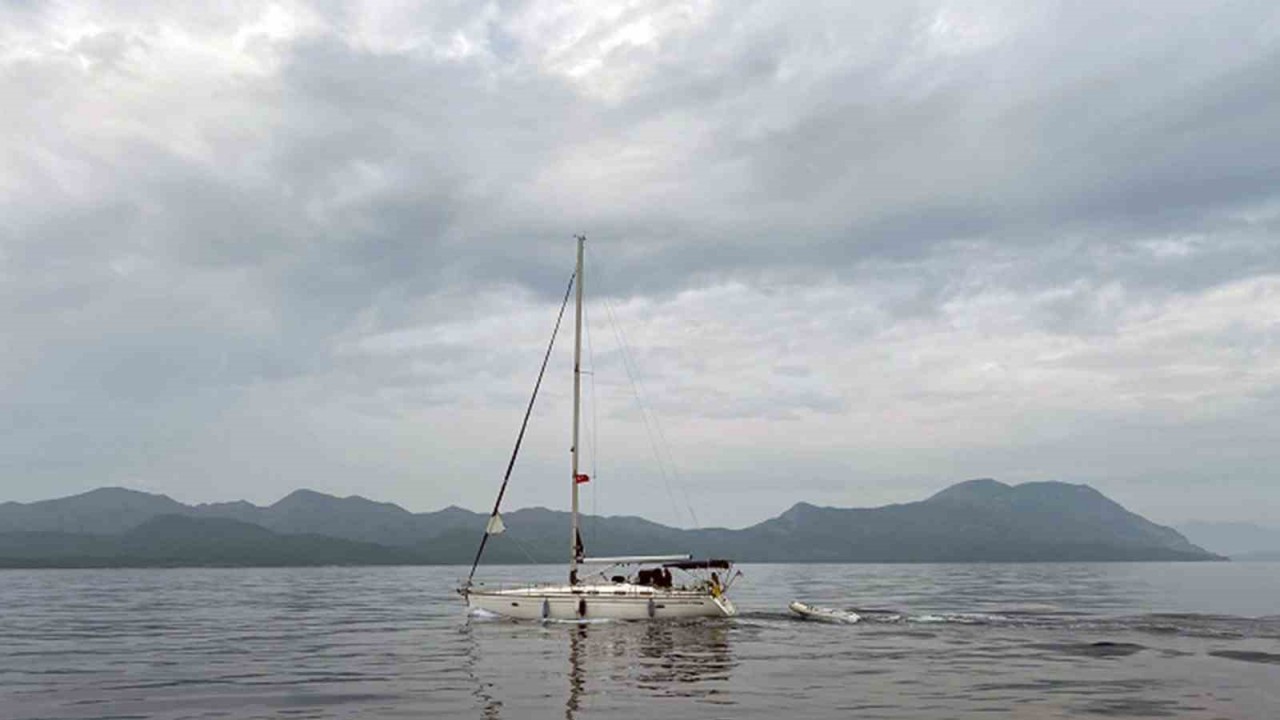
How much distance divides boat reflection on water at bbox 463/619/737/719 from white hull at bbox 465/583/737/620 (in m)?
0.71

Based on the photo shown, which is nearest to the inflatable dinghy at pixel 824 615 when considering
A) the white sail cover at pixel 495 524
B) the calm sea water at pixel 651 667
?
the calm sea water at pixel 651 667

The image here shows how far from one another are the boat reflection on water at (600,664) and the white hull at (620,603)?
0.71m

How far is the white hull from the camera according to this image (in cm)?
6344

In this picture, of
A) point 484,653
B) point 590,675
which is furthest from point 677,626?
point 590,675

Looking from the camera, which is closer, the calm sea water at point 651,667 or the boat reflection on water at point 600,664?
the calm sea water at point 651,667

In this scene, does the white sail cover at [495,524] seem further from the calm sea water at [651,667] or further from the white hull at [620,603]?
the calm sea water at [651,667]

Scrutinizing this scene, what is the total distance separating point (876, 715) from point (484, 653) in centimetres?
2424

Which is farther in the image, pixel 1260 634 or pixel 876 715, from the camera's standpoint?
pixel 1260 634

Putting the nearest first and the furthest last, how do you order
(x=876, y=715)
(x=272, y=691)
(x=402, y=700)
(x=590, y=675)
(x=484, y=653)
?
(x=876, y=715), (x=402, y=700), (x=272, y=691), (x=590, y=675), (x=484, y=653)

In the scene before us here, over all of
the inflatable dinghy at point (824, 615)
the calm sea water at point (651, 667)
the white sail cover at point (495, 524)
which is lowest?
the calm sea water at point (651, 667)

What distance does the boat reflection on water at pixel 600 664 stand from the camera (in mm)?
35438

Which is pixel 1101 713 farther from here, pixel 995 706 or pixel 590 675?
pixel 590 675

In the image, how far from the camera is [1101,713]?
3219cm

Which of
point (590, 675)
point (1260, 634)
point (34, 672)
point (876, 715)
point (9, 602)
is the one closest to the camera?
point (876, 715)
